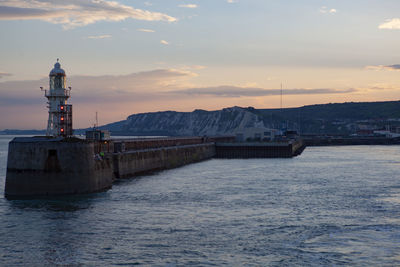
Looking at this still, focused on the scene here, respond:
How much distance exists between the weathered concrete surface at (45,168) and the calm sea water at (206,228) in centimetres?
93

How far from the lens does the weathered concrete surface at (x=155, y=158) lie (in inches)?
2244

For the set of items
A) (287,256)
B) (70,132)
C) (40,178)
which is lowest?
(287,256)

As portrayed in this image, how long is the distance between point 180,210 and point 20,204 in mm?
11623

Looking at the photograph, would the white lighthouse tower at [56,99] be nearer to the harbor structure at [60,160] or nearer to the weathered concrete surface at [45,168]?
the harbor structure at [60,160]

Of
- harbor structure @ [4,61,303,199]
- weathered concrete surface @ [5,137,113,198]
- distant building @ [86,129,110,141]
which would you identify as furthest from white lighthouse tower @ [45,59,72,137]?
weathered concrete surface @ [5,137,113,198]

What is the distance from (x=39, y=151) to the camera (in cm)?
3784

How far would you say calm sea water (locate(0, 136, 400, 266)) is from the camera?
79.4ft

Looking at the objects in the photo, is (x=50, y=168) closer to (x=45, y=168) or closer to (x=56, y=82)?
(x=45, y=168)

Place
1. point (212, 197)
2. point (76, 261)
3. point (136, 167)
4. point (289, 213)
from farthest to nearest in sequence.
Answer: point (136, 167) < point (212, 197) < point (289, 213) < point (76, 261)

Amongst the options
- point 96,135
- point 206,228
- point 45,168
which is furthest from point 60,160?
point 96,135

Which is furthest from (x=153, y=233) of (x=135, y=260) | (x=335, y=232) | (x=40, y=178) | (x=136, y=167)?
(x=136, y=167)

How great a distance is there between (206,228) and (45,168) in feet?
47.2

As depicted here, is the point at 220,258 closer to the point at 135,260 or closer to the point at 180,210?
the point at 135,260

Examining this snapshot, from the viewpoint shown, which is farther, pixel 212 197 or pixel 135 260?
pixel 212 197
